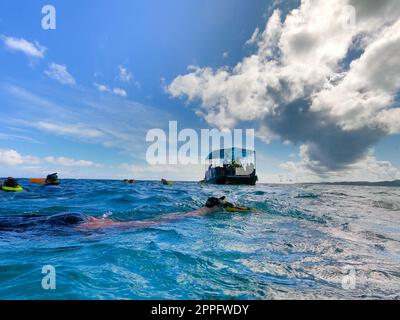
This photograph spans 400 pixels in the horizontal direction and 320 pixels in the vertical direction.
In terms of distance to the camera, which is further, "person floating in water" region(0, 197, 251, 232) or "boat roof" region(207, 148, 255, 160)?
"boat roof" region(207, 148, 255, 160)

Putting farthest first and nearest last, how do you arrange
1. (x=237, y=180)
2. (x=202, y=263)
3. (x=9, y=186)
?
(x=237, y=180)
(x=9, y=186)
(x=202, y=263)

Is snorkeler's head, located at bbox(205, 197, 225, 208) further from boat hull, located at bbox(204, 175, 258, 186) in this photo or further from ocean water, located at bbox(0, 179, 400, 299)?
boat hull, located at bbox(204, 175, 258, 186)

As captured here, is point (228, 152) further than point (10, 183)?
Yes

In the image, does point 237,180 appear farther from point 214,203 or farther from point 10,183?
point 214,203

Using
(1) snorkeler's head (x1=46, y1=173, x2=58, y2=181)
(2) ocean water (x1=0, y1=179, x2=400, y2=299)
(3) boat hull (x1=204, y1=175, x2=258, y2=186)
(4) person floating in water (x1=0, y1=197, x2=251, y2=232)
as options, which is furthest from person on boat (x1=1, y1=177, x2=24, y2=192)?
(3) boat hull (x1=204, y1=175, x2=258, y2=186)

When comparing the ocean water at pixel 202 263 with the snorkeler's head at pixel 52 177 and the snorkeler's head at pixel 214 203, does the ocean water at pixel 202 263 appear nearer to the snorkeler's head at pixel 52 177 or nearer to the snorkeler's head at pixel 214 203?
the snorkeler's head at pixel 214 203

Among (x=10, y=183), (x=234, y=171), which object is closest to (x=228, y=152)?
(x=234, y=171)

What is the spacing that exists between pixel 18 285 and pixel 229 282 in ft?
10.9

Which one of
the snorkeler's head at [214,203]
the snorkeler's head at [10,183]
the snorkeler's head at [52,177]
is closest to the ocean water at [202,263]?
the snorkeler's head at [214,203]

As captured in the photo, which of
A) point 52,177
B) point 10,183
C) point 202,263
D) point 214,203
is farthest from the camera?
point 52,177

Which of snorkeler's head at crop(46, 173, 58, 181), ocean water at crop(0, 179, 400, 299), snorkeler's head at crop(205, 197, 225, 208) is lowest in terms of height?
ocean water at crop(0, 179, 400, 299)
